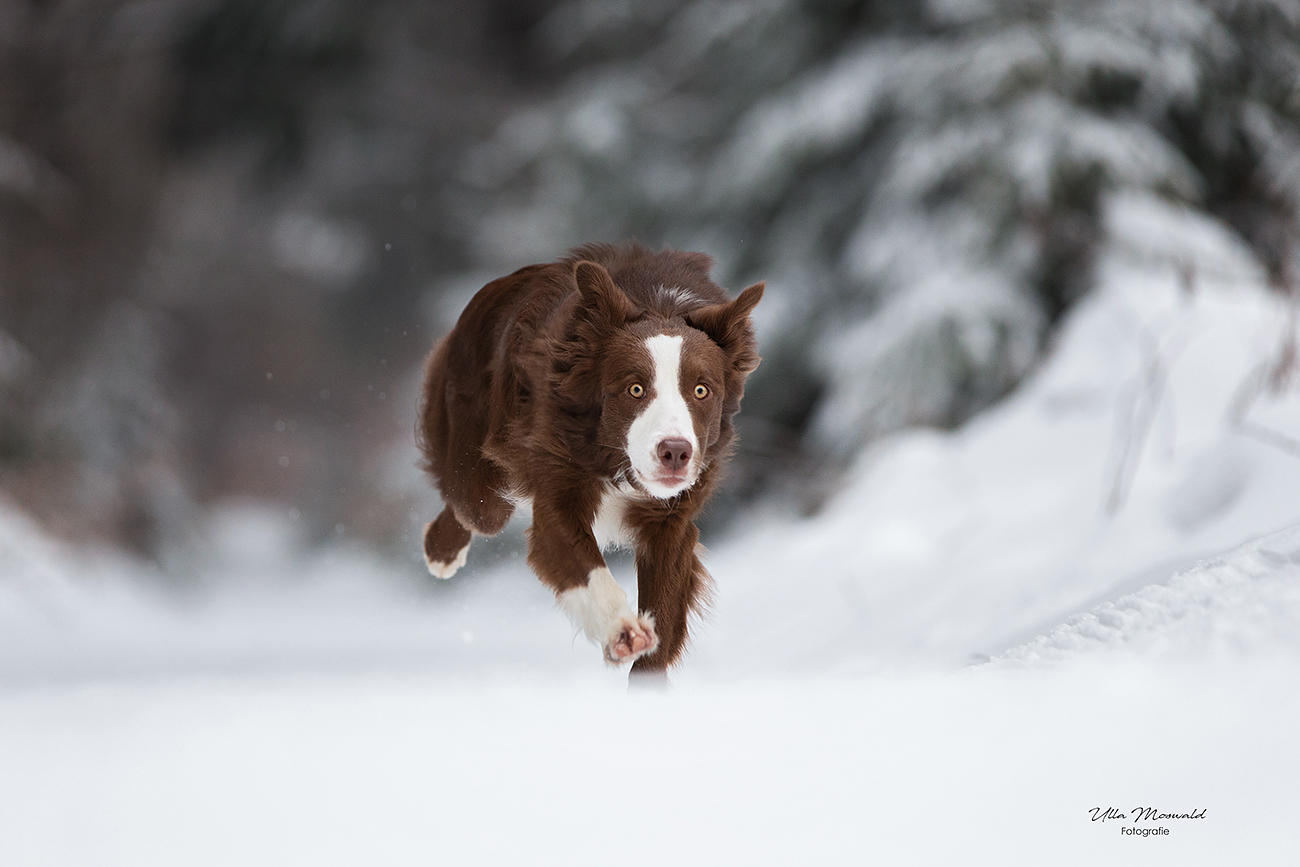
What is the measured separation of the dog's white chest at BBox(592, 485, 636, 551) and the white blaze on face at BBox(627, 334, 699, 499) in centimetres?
43

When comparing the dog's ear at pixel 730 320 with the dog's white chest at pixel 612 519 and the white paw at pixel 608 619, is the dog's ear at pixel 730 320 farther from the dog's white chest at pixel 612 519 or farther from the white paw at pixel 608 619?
the white paw at pixel 608 619

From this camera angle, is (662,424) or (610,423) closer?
(662,424)

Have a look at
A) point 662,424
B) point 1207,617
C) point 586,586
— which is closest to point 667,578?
point 586,586

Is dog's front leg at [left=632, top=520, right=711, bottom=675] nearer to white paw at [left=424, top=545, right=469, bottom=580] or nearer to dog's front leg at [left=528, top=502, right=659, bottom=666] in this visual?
dog's front leg at [left=528, top=502, right=659, bottom=666]

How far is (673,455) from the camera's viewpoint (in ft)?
11.4

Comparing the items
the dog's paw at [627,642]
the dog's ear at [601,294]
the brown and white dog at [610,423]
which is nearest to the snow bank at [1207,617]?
the brown and white dog at [610,423]

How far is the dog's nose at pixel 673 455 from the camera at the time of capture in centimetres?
348

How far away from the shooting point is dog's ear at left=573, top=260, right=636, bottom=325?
12.5ft

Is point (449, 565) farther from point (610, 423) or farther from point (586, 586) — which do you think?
point (610, 423)

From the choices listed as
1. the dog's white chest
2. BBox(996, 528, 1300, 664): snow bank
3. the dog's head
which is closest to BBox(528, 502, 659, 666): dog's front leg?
the dog's white chest

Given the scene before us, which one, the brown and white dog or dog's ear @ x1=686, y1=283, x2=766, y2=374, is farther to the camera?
dog's ear @ x1=686, y1=283, x2=766, y2=374

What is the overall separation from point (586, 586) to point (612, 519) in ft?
1.32

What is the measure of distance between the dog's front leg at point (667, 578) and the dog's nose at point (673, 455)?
2.33ft

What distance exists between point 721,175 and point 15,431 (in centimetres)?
854
